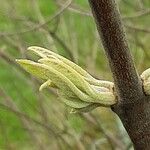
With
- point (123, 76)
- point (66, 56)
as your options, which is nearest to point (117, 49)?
point (123, 76)

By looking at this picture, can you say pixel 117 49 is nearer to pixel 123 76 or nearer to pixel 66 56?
pixel 123 76

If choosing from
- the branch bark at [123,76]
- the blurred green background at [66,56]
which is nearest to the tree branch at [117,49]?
the branch bark at [123,76]

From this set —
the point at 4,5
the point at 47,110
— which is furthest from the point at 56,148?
the point at 4,5

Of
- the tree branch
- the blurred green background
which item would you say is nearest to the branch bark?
the tree branch

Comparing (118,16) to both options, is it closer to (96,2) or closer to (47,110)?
(96,2)

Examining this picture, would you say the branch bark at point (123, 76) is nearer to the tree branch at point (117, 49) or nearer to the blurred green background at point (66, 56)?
the tree branch at point (117, 49)
